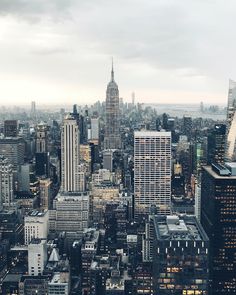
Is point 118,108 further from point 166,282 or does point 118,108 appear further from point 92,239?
point 166,282

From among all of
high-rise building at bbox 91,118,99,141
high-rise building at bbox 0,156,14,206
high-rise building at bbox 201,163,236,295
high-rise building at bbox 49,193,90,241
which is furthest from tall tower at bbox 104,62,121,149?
high-rise building at bbox 201,163,236,295

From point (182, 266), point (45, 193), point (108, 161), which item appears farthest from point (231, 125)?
point (182, 266)

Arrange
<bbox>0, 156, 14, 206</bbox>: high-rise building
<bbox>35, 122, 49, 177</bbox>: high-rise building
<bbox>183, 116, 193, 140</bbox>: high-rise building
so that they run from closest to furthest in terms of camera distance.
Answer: <bbox>0, 156, 14, 206</bbox>: high-rise building → <bbox>35, 122, 49, 177</bbox>: high-rise building → <bbox>183, 116, 193, 140</bbox>: high-rise building

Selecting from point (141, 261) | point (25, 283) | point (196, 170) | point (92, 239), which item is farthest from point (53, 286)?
point (196, 170)

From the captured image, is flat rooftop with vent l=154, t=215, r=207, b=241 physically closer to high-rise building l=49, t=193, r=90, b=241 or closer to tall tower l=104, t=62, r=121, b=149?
high-rise building l=49, t=193, r=90, b=241

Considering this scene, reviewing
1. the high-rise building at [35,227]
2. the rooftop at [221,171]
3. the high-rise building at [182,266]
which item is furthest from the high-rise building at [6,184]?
the high-rise building at [182,266]

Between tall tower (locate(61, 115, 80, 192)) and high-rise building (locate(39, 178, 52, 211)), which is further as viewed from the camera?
tall tower (locate(61, 115, 80, 192))
